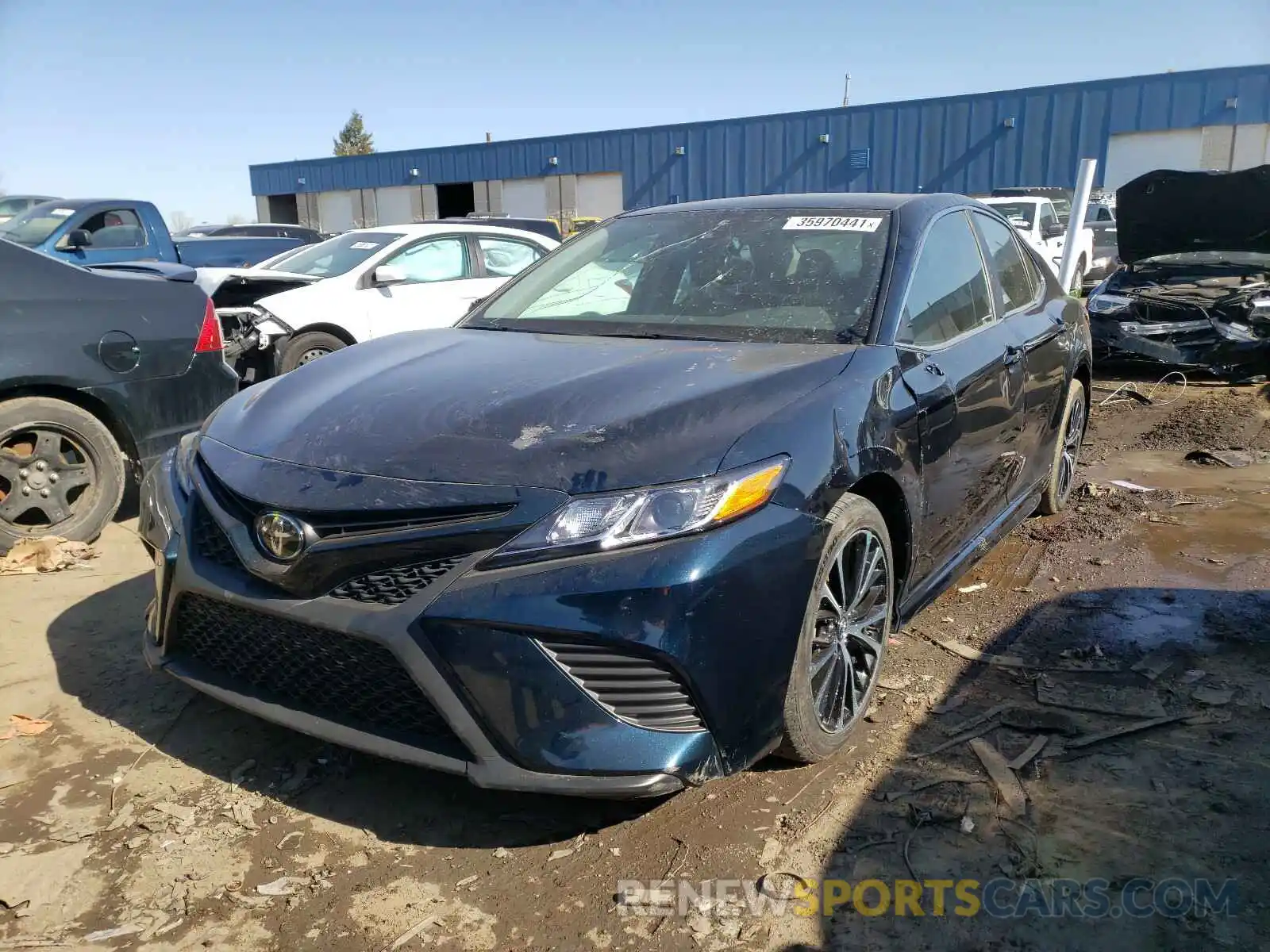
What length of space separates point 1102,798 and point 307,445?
2281 millimetres

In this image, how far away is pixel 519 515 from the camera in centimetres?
217

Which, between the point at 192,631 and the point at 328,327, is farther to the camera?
the point at 328,327

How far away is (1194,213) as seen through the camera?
9602 millimetres

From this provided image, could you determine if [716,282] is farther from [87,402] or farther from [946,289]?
[87,402]

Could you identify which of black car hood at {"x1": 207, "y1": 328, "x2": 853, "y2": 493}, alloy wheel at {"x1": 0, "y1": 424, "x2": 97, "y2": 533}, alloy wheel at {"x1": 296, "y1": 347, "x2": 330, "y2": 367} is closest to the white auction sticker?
black car hood at {"x1": 207, "y1": 328, "x2": 853, "y2": 493}

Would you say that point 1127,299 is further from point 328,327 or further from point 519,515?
point 519,515

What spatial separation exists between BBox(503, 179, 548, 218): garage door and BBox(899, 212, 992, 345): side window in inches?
1289

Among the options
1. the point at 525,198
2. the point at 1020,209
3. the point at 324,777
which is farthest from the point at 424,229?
the point at 525,198

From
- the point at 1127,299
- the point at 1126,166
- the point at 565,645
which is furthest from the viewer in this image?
the point at 1126,166

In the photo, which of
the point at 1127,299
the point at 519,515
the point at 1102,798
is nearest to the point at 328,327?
the point at 519,515

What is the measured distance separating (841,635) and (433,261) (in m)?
6.66

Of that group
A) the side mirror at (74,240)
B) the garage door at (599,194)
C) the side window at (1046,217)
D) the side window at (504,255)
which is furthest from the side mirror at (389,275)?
the garage door at (599,194)

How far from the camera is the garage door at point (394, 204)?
39.1 meters

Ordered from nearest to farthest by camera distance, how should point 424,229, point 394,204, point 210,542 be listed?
point 210,542 → point 424,229 → point 394,204
